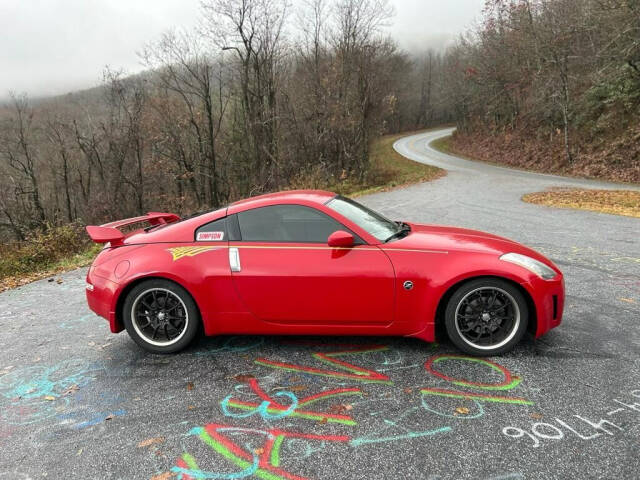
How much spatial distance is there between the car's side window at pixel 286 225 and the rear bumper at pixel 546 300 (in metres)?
1.41

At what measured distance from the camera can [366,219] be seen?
150 inches

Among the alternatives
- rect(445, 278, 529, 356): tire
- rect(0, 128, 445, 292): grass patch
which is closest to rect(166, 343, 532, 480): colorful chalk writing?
rect(445, 278, 529, 356): tire

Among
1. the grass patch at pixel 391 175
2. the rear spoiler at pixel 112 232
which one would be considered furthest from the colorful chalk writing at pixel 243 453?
the grass patch at pixel 391 175

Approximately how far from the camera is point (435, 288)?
10.6ft

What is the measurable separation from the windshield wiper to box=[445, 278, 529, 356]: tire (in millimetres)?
702

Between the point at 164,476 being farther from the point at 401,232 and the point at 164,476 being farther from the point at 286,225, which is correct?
the point at 401,232

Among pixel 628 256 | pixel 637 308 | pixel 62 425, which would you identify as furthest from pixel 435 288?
pixel 628 256

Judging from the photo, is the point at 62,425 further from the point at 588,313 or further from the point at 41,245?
the point at 41,245

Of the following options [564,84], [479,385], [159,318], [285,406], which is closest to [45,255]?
[159,318]

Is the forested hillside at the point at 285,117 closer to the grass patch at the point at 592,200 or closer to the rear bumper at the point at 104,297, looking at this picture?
the grass patch at the point at 592,200

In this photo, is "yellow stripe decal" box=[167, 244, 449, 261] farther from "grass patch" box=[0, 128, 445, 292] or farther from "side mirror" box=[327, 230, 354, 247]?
"grass patch" box=[0, 128, 445, 292]

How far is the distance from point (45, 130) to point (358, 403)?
33.4 meters

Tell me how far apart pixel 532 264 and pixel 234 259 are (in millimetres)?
2433

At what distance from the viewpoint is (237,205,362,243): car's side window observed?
3.48 m
